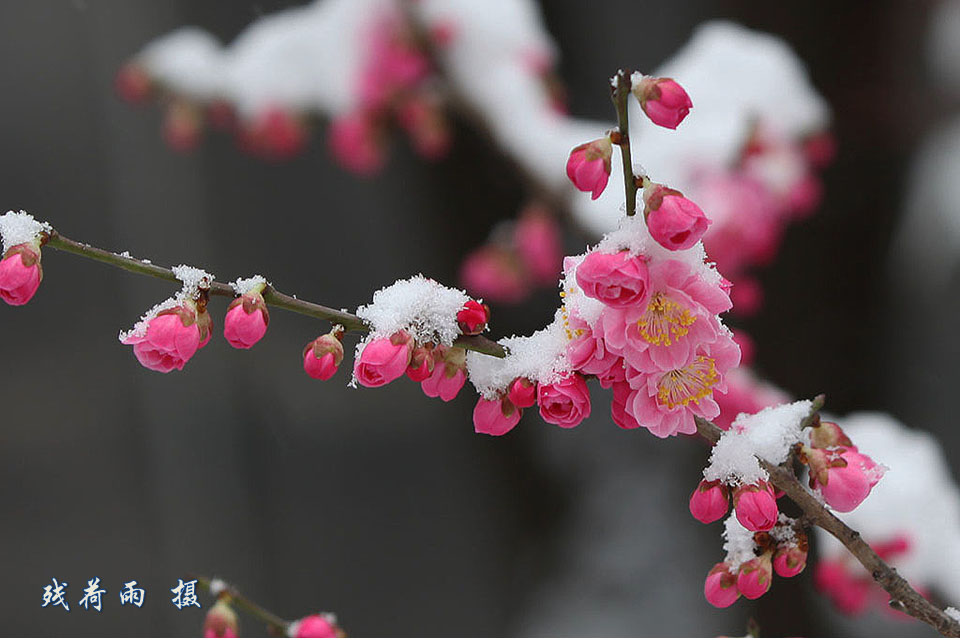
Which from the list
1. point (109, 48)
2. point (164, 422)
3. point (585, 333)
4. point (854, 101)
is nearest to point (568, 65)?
point (854, 101)

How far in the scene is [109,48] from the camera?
1060 mm

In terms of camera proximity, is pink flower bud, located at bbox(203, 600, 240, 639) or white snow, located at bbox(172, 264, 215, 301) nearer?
white snow, located at bbox(172, 264, 215, 301)

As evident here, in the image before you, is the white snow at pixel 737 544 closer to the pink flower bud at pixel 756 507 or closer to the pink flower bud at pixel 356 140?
the pink flower bud at pixel 756 507

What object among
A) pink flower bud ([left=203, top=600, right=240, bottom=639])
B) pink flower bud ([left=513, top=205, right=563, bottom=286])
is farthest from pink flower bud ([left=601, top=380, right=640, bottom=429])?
pink flower bud ([left=513, top=205, right=563, bottom=286])

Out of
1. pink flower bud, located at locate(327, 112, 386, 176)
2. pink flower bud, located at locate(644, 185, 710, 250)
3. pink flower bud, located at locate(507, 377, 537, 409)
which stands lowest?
pink flower bud, located at locate(507, 377, 537, 409)

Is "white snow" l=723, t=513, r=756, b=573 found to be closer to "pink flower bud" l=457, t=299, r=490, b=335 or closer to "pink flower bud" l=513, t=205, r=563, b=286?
"pink flower bud" l=457, t=299, r=490, b=335

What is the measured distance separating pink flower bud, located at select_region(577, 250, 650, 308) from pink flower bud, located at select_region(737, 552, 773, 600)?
0.12m

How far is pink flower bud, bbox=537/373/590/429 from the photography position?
266mm

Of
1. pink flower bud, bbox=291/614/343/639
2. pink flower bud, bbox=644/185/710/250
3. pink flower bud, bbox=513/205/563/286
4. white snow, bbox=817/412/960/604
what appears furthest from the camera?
pink flower bud, bbox=513/205/563/286

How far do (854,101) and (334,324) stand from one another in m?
0.96

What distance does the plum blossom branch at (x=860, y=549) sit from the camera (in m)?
0.28

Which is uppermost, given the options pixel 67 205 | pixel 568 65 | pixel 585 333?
pixel 568 65

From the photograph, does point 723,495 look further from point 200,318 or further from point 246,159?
point 246,159

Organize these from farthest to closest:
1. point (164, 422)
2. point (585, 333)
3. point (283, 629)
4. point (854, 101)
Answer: point (164, 422) < point (854, 101) < point (283, 629) < point (585, 333)
